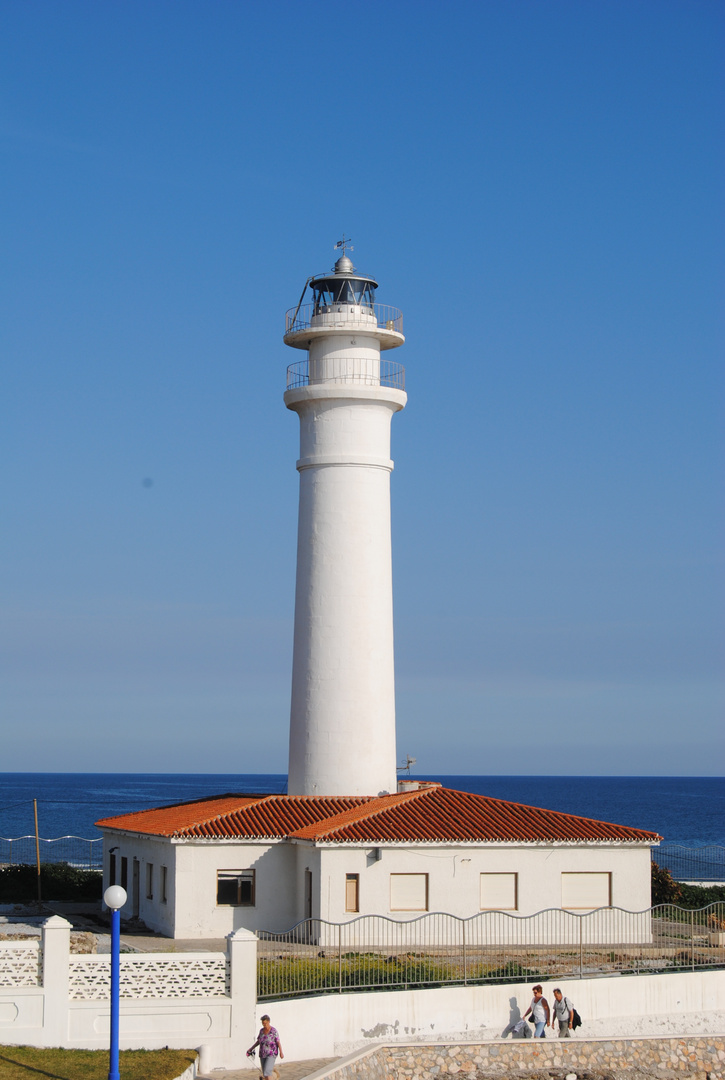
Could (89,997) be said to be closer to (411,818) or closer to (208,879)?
(208,879)

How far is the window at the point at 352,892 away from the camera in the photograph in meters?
29.0

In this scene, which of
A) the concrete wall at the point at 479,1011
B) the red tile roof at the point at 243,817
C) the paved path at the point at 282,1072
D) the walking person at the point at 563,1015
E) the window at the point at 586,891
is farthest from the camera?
the red tile roof at the point at 243,817

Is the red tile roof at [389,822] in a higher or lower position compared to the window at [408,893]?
higher

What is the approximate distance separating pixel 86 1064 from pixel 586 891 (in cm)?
1330

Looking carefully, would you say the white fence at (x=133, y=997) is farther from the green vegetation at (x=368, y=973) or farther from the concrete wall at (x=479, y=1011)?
the green vegetation at (x=368, y=973)

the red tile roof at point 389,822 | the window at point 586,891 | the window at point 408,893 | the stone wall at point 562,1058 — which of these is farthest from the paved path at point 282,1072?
the window at point 586,891

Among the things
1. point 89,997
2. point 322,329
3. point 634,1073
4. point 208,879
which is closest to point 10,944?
point 89,997

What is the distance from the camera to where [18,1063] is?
20000 millimetres

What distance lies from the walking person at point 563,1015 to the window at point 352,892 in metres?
6.08

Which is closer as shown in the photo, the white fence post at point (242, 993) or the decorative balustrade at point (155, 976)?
the decorative balustrade at point (155, 976)

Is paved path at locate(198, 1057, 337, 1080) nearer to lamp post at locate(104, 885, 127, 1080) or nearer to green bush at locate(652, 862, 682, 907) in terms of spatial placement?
lamp post at locate(104, 885, 127, 1080)

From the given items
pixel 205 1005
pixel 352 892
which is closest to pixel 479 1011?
pixel 205 1005

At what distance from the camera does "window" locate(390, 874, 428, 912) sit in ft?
95.8

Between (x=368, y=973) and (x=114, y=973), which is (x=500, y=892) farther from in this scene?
(x=114, y=973)
